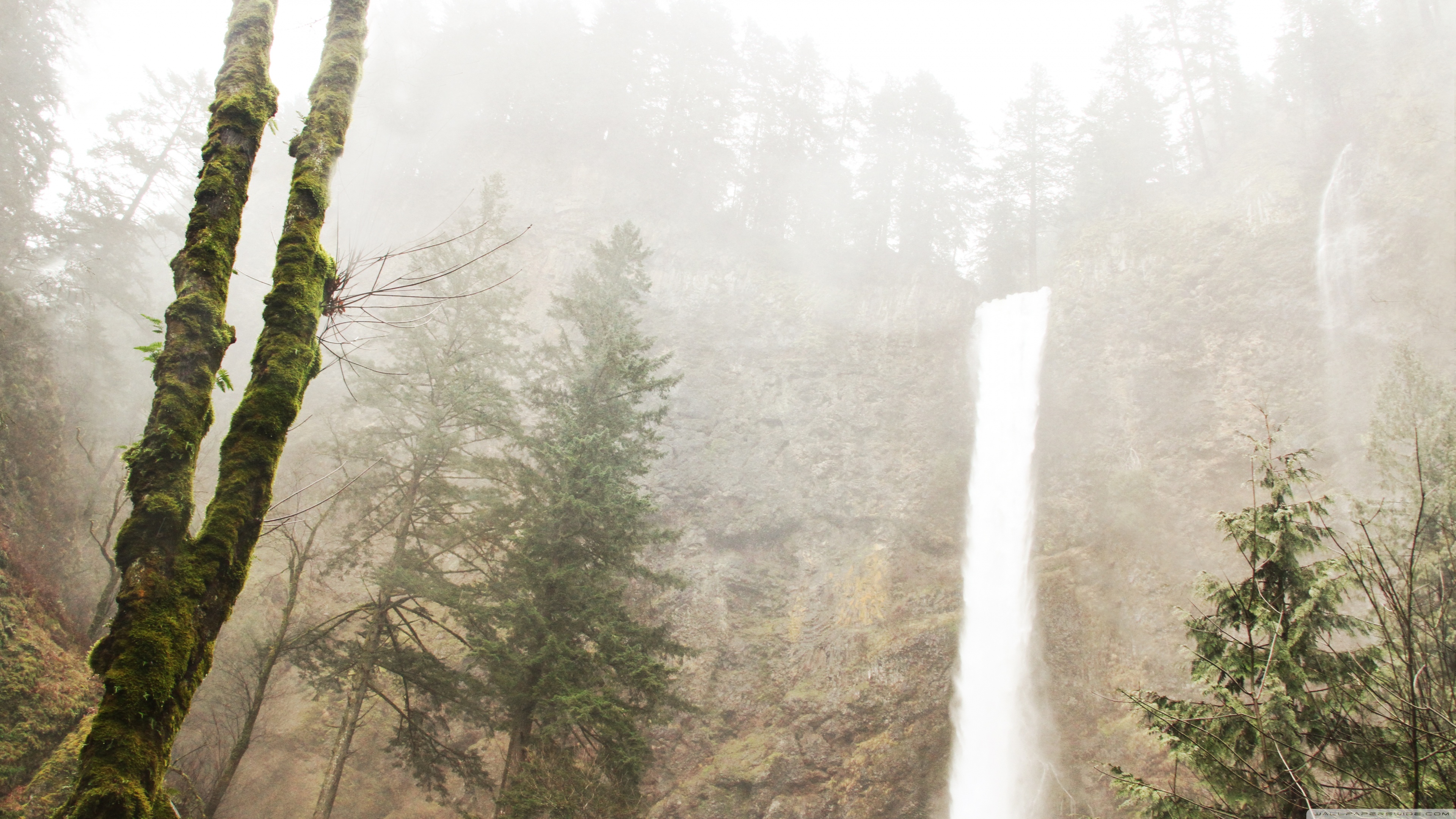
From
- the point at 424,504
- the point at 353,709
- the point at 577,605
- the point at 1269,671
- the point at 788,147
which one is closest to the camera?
the point at 1269,671

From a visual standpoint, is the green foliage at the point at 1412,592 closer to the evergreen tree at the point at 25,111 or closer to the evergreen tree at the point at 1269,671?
the evergreen tree at the point at 1269,671

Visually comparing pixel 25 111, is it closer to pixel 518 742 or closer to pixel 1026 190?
pixel 518 742

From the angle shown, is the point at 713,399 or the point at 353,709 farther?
the point at 713,399

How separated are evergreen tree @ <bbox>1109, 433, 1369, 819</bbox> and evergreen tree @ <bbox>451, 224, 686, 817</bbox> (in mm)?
6279

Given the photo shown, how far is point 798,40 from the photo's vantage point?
35875 millimetres

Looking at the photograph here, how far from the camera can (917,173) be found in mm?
32594

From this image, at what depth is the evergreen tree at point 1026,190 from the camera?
29.7m

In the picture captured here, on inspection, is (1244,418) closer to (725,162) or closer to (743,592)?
(743,592)

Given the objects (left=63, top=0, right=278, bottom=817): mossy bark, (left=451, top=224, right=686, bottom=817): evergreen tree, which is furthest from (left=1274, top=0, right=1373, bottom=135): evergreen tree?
(left=63, top=0, right=278, bottom=817): mossy bark

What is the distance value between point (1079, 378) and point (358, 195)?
38.1 metres

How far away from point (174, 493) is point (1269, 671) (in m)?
7.05

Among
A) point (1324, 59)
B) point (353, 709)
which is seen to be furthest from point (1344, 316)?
point (353, 709)

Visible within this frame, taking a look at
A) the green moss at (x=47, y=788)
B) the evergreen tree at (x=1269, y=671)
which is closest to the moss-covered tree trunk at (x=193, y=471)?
the evergreen tree at (x=1269, y=671)

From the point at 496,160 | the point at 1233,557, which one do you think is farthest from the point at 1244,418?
the point at 496,160
